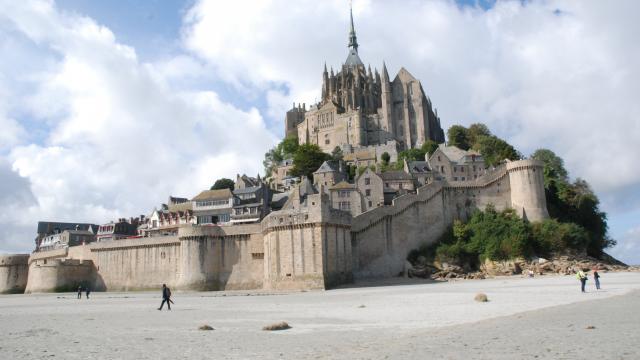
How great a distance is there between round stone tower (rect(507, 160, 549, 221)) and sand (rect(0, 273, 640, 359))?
31180 millimetres

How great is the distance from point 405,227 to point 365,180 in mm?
12743

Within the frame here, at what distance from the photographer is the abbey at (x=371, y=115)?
10300 cm

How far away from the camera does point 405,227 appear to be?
190 feet

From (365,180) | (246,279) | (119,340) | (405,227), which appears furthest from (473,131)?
(119,340)

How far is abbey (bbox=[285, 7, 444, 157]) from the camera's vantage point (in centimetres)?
10300

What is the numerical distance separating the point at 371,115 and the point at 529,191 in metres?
50.3

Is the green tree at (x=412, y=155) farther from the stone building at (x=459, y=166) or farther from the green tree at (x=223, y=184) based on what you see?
the green tree at (x=223, y=184)

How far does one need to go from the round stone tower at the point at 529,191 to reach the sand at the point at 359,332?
1228 inches

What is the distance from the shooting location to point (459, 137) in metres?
94.0

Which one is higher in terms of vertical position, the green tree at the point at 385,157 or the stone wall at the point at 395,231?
the green tree at the point at 385,157

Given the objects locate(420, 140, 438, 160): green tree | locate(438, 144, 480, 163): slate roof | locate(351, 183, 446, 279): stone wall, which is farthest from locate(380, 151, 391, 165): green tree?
locate(351, 183, 446, 279): stone wall

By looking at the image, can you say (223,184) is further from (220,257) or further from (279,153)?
(220,257)

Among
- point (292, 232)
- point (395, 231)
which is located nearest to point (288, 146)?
point (395, 231)

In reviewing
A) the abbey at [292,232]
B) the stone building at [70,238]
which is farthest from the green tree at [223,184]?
the stone building at [70,238]
